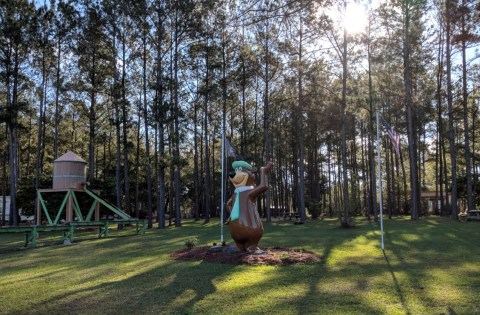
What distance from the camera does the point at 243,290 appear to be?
7.61 m

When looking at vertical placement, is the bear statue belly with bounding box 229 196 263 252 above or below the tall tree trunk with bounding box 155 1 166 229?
below

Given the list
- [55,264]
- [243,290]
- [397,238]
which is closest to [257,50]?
[397,238]

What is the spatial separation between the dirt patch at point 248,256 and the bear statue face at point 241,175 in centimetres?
186

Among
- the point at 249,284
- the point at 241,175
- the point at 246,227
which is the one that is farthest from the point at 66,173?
the point at 249,284

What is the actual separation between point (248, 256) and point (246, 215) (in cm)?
119

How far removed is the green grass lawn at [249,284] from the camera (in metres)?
6.55

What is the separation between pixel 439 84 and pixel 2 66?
30.3m

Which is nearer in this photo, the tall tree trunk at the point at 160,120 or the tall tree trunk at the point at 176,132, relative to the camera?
the tall tree trunk at the point at 160,120

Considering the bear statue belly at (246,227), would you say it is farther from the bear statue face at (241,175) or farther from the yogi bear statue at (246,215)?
the bear statue face at (241,175)

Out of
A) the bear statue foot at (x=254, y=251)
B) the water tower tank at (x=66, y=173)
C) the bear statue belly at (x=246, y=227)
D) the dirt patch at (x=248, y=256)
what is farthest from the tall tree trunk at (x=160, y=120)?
the bear statue foot at (x=254, y=251)

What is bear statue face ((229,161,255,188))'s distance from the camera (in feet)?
39.1

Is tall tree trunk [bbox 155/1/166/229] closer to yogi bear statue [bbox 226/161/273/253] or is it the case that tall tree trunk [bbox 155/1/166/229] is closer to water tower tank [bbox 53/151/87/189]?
water tower tank [bbox 53/151/87/189]

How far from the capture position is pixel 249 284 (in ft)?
26.5

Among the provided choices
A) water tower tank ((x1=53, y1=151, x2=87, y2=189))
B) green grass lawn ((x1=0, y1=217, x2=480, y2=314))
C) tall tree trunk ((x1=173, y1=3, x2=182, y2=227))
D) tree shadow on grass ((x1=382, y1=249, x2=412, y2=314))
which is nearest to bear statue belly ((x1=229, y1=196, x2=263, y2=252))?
green grass lawn ((x1=0, y1=217, x2=480, y2=314))
